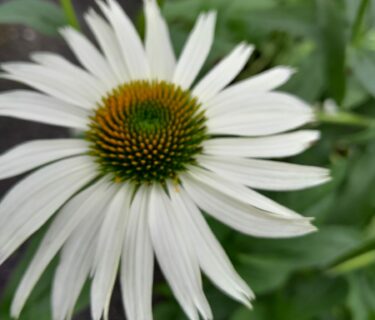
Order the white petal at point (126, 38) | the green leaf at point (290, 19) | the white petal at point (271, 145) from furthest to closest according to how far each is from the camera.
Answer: the green leaf at point (290, 19) < the white petal at point (126, 38) < the white petal at point (271, 145)

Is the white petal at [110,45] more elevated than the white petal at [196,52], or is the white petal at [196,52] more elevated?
the white petal at [110,45]

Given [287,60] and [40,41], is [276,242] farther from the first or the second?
[40,41]

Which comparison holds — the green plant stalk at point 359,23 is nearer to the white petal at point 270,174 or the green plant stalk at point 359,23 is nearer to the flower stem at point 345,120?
the flower stem at point 345,120

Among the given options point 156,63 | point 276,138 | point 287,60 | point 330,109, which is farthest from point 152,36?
point 287,60

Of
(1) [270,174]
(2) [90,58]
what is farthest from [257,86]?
(2) [90,58]

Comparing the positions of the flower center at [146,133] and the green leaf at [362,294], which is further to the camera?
the green leaf at [362,294]

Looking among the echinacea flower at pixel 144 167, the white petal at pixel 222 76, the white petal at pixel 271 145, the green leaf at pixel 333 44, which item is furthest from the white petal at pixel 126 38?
the green leaf at pixel 333 44
